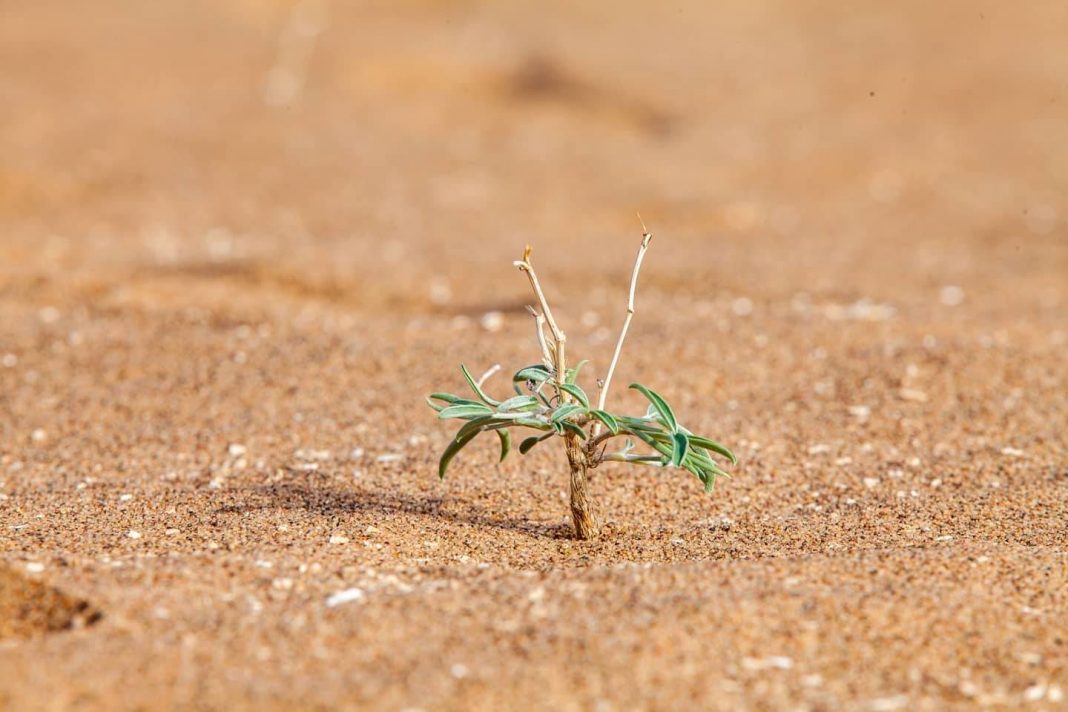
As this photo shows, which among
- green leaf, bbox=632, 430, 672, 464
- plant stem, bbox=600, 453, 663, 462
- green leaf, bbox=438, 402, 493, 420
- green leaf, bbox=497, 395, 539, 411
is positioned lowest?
plant stem, bbox=600, 453, 663, 462

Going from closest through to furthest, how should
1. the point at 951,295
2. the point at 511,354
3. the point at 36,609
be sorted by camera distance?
the point at 36,609 < the point at 511,354 < the point at 951,295

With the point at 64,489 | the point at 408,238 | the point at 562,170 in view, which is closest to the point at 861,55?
the point at 562,170

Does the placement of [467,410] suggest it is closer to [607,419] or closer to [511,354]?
[607,419]

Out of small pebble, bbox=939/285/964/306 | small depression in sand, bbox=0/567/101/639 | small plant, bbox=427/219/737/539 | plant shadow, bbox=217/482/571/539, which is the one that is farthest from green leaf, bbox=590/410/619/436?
small pebble, bbox=939/285/964/306

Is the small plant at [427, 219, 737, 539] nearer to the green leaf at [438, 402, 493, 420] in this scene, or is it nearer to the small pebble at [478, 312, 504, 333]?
the green leaf at [438, 402, 493, 420]

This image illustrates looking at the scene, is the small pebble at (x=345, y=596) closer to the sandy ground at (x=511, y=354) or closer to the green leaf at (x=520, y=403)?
the sandy ground at (x=511, y=354)

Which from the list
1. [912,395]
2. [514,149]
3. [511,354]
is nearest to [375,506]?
[511,354]
